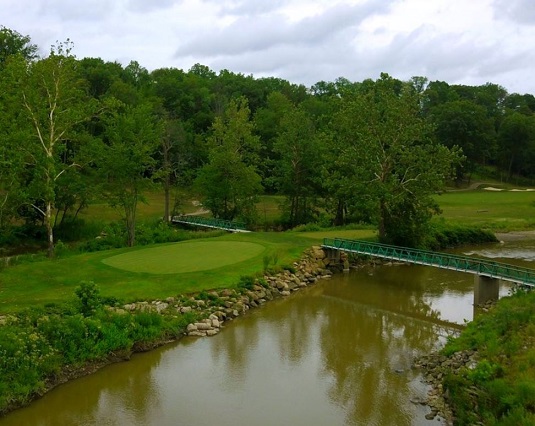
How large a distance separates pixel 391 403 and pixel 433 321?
10.7 meters

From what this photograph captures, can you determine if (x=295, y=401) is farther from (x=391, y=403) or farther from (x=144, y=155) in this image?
(x=144, y=155)

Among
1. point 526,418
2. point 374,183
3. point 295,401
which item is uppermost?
point 374,183

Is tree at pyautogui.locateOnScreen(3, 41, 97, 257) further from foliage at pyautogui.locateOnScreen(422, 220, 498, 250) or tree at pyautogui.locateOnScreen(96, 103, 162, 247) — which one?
foliage at pyautogui.locateOnScreen(422, 220, 498, 250)

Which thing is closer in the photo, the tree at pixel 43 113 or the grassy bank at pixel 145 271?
the grassy bank at pixel 145 271

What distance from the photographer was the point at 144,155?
43312 millimetres

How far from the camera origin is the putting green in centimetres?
3355

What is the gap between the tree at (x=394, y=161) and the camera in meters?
41.8

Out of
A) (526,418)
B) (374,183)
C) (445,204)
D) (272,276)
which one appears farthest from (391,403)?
(445,204)

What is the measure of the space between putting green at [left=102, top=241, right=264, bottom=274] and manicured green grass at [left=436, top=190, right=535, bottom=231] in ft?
98.1

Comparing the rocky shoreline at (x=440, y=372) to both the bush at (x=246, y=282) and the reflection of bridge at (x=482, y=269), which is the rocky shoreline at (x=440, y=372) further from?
the bush at (x=246, y=282)

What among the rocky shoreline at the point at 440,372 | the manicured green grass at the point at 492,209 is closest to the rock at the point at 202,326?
the rocky shoreline at the point at 440,372

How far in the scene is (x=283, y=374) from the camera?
22000 millimetres

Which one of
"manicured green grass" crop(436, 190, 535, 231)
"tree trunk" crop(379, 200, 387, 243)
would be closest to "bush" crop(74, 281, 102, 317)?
"tree trunk" crop(379, 200, 387, 243)

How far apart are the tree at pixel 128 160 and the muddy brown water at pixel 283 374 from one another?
701 inches
